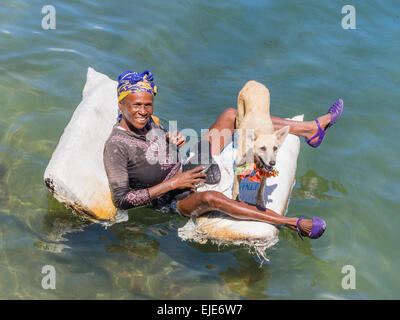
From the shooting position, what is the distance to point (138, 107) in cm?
448

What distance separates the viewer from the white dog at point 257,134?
396 centimetres

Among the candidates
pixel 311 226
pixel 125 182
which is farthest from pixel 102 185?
pixel 311 226

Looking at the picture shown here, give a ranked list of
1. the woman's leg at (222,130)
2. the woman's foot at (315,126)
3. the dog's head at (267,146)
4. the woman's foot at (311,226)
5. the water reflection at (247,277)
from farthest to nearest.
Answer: the woman's foot at (315,126)
the woman's leg at (222,130)
the water reflection at (247,277)
the woman's foot at (311,226)
the dog's head at (267,146)

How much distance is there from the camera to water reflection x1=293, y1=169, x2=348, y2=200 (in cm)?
576

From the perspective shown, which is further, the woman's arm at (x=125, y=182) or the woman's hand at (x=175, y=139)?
the woman's hand at (x=175, y=139)

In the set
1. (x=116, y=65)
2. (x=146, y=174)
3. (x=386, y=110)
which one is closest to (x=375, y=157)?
(x=386, y=110)

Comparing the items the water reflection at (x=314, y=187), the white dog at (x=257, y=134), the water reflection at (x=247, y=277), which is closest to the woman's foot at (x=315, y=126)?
the water reflection at (x=314, y=187)

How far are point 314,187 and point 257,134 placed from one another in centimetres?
223

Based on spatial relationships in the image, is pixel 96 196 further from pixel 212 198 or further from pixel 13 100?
pixel 13 100

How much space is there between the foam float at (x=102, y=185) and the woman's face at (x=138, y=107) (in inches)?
22.6

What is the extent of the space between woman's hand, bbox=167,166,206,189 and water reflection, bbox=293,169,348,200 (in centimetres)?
181

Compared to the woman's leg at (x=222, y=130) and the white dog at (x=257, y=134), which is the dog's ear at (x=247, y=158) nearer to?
the white dog at (x=257, y=134)

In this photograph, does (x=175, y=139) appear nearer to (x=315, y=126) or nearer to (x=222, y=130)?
(x=222, y=130)

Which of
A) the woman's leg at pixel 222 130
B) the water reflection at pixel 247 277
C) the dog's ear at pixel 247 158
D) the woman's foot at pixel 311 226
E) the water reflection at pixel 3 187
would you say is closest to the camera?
the dog's ear at pixel 247 158
